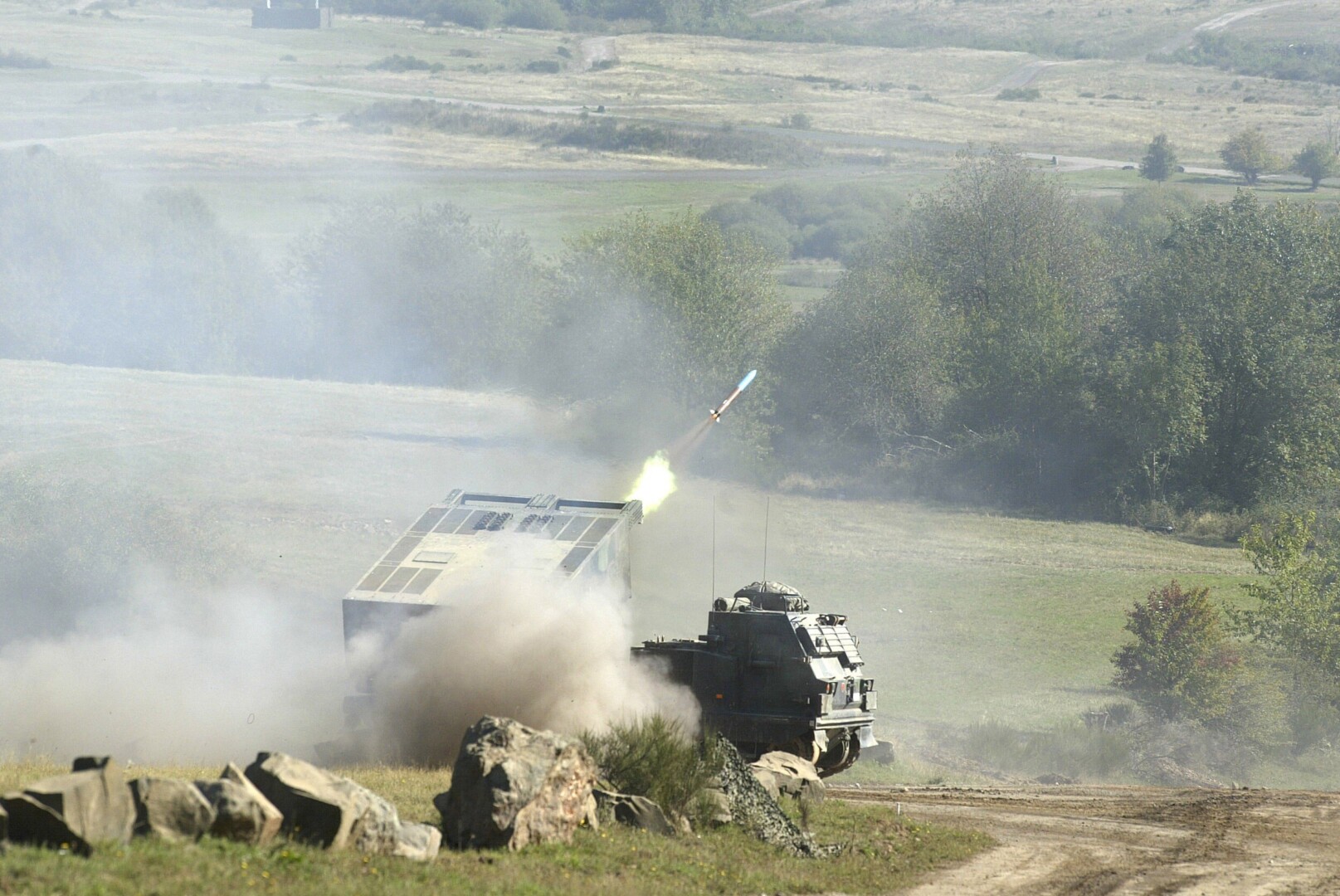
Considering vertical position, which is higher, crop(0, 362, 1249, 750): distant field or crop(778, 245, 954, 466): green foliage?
crop(778, 245, 954, 466): green foliage

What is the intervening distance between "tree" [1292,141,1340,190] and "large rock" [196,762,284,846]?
9964 centimetres

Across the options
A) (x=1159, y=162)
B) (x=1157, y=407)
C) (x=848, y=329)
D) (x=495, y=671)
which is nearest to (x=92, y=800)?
(x=495, y=671)

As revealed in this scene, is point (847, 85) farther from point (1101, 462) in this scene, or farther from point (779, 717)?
point (779, 717)

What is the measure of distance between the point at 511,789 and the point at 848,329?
Answer: 163 feet

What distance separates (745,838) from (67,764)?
936 cm

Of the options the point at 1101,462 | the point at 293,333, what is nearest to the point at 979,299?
the point at 1101,462

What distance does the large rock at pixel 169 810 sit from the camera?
39.8ft

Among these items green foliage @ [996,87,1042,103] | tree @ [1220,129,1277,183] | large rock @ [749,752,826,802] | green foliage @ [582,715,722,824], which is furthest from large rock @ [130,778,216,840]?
green foliage @ [996,87,1042,103]

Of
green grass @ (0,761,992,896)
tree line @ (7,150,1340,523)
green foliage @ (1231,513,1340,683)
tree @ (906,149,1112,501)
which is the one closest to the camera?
green grass @ (0,761,992,896)

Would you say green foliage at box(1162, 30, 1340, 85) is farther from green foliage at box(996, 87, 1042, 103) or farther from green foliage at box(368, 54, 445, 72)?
green foliage at box(368, 54, 445, 72)

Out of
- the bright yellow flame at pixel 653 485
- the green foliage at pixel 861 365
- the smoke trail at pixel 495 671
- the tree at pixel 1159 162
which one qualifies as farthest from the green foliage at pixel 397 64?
the smoke trail at pixel 495 671

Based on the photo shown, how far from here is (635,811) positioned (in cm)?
1638

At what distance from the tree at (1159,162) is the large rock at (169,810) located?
97.5 m

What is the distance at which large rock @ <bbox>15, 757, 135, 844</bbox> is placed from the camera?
11641mm
